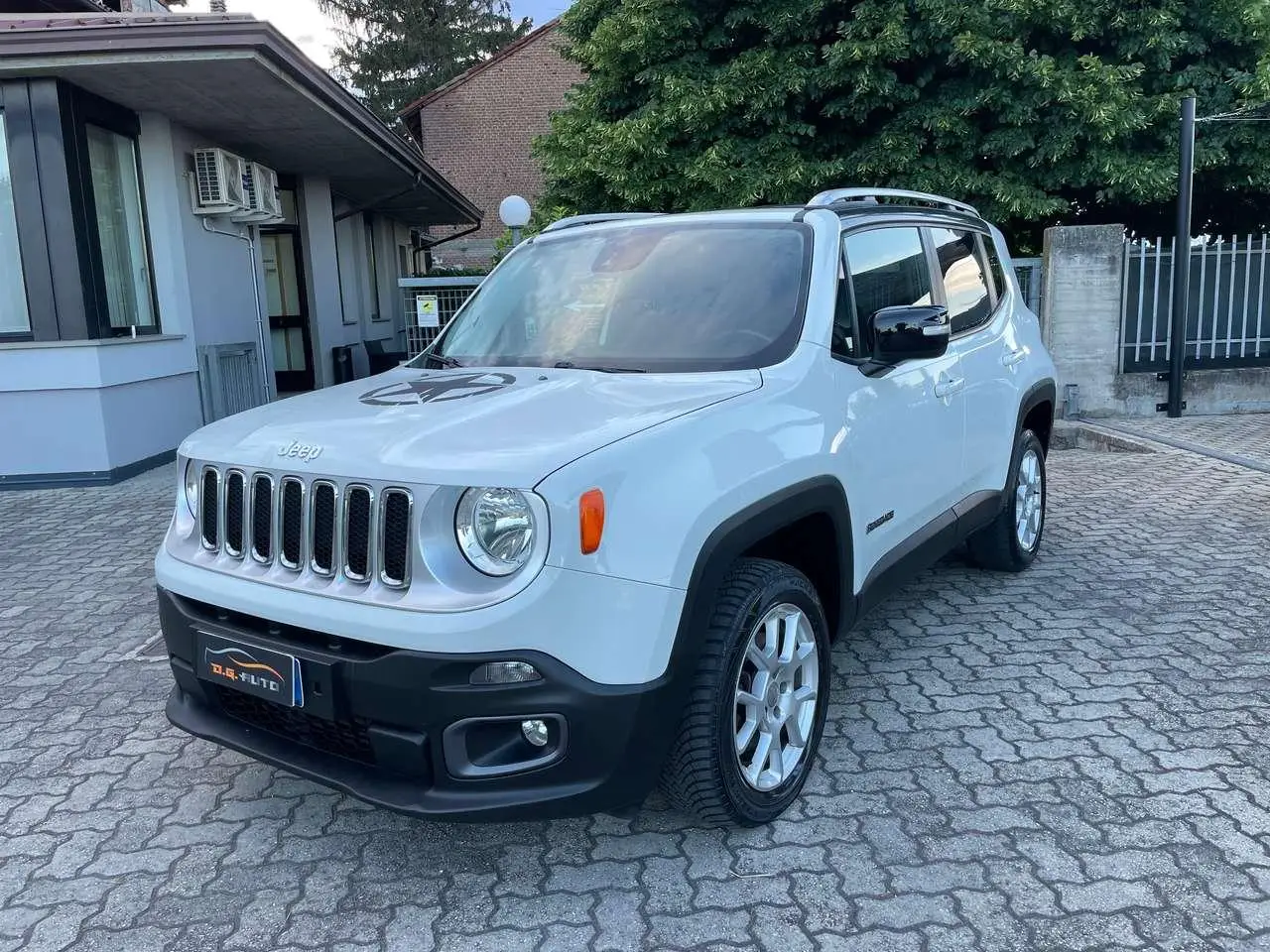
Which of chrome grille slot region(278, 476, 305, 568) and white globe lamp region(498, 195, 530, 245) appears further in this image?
white globe lamp region(498, 195, 530, 245)

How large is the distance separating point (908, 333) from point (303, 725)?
219 cm

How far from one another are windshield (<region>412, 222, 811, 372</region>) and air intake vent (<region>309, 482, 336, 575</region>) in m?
1.11

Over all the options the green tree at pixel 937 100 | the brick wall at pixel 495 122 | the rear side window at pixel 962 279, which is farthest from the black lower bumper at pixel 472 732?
the brick wall at pixel 495 122

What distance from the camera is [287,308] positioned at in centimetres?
1507

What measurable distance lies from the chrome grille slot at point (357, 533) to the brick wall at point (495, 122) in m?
30.1

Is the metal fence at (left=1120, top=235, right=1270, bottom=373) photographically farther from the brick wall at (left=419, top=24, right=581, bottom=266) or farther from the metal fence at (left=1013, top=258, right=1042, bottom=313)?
the brick wall at (left=419, top=24, right=581, bottom=266)

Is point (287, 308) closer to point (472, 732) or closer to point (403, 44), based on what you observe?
point (472, 732)

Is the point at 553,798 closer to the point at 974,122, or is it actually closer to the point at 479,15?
the point at 974,122

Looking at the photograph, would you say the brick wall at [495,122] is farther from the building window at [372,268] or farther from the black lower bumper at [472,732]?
the black lower bumper at [472,732]

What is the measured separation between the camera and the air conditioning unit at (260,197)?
1129 cm

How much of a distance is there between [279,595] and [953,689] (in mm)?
2612

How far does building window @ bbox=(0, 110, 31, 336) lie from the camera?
27.9 ft

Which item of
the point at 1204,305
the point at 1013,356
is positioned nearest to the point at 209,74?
the point at 1013,356

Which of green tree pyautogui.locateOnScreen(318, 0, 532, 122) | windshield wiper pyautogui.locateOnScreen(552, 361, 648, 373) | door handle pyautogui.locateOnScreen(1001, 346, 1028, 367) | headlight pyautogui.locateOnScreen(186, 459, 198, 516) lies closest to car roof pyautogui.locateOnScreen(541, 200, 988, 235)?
door handle pyautogui.locateOnScreen(1001, 346, 1028, 367)
